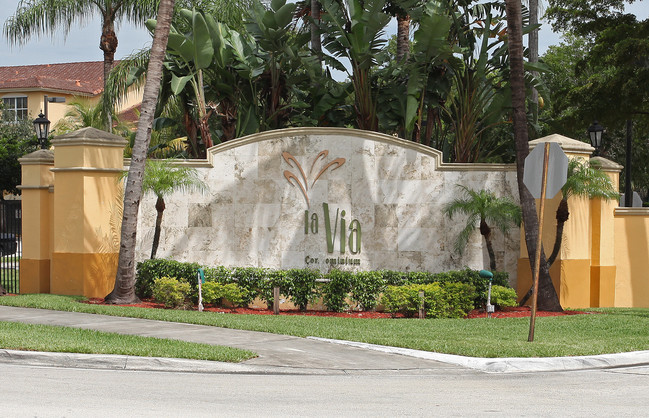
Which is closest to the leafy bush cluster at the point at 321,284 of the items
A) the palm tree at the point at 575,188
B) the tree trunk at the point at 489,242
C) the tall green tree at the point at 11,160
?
the tree trunk at the point at 489,242

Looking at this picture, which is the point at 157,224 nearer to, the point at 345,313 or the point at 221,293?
the point at 221,293

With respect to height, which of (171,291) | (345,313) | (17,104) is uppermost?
(17,104)

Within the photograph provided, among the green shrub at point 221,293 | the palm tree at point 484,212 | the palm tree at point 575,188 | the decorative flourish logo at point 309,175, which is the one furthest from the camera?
the decorative flourish logo at point 309,175

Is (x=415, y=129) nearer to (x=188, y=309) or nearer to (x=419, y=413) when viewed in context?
(x=188, y=309)

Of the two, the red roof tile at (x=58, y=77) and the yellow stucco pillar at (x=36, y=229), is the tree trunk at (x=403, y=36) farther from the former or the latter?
the red roof tile at (x=58, y=77)

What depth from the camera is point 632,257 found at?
68.3 ft

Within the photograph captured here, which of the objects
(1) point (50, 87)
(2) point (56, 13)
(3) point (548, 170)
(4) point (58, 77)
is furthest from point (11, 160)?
(4) point (58, 77)

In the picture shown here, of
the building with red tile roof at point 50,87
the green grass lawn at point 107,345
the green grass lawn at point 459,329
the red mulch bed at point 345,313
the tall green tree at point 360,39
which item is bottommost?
the red mulch bed at point 345,313

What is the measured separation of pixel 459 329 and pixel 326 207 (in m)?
5.49

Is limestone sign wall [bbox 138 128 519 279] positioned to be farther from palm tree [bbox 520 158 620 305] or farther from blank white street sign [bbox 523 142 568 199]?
blank white street sign [bbox 523 142 568 199]

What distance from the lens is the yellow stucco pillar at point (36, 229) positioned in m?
20.0

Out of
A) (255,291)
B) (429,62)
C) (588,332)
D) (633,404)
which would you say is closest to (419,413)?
(633,404)

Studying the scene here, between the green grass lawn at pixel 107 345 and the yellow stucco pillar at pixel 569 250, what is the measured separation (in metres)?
9.39

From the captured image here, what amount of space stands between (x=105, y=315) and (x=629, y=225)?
12558 millimetres
